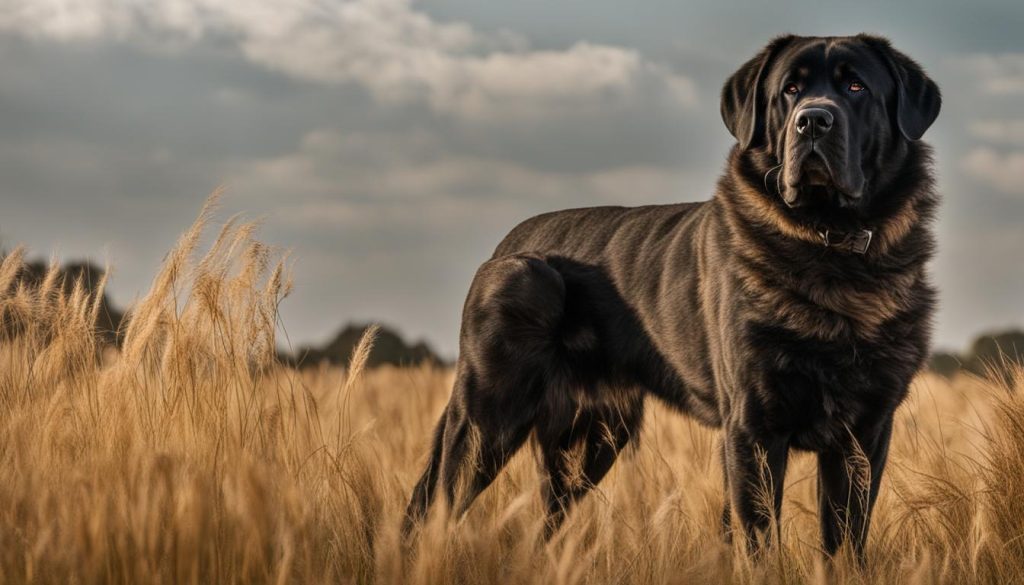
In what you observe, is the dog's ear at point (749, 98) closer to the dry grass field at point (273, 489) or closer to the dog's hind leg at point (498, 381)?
the dog's hind leg at point (498, 381)

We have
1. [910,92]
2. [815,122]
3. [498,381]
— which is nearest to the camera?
[815,122]

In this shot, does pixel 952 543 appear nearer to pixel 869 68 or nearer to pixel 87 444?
pixel 869 68

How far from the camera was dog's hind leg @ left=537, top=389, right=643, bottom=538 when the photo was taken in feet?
15.7

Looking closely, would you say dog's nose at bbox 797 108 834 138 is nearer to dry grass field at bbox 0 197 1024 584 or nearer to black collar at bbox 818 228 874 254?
black collar at bbox 818 228 874 254

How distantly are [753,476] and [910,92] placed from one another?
59.7 inches

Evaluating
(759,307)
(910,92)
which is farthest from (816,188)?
(910,92)

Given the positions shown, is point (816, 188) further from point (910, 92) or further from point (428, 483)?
point (428, 483)

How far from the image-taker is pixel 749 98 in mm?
4199

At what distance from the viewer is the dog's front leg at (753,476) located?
374cm

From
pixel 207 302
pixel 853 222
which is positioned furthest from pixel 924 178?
pixel 207 302

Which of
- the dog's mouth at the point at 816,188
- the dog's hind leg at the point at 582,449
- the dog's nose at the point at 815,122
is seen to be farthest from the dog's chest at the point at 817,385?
the dog's hind leg at the point at 582,449

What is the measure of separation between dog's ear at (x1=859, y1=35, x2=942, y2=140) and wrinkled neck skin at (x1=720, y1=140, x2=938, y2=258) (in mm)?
78

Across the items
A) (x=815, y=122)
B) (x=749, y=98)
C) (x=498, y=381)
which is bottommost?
(x=498, y=381)

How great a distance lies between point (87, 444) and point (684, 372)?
235 cm
